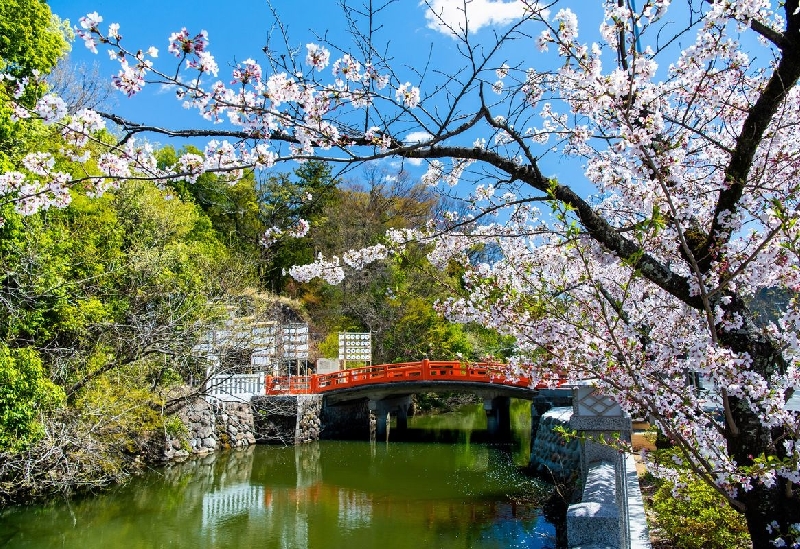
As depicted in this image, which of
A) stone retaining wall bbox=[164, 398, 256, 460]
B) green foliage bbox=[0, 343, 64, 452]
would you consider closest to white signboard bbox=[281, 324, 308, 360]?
stone retaining wall bbox=[164, 398, 256, 460]

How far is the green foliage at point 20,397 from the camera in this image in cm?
727

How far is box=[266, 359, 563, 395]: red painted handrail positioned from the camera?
15.5m

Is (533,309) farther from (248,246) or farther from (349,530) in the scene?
(248,246)

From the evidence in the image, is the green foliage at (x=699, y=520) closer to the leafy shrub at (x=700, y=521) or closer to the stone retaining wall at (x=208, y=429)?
the leafy shrub at (x=700, y=521)

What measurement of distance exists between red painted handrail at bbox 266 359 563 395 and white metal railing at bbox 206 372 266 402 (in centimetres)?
26

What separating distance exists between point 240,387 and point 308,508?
6.90 meters

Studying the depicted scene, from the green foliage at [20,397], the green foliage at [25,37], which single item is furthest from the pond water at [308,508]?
the green foliage at [25,37]

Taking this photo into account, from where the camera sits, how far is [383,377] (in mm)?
16031

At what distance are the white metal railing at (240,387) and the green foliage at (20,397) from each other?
6852mm

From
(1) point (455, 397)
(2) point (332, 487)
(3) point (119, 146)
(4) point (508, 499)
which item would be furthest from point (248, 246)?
(3) point (119, 146)

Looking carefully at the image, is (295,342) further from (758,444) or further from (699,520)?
(758,444)

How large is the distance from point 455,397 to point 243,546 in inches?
660

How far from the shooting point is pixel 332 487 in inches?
434

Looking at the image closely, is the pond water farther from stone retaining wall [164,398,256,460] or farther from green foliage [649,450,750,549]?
green foliage [649,450,750,549]
